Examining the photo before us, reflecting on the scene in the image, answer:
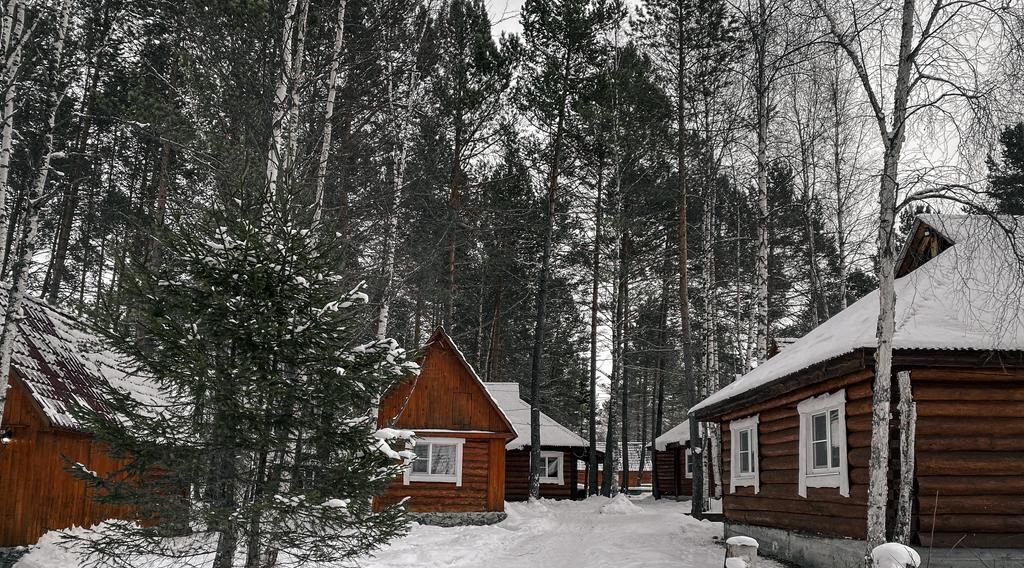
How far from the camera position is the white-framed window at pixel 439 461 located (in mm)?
20172

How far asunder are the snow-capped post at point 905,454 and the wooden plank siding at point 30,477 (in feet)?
41.8

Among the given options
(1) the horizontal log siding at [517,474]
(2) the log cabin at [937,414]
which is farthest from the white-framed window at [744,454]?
(1) the horizontal log siding at [517,474]

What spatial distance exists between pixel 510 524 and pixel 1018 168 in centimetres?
1798

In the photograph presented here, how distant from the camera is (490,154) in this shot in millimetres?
26469

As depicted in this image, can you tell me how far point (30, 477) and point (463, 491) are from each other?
1064cm

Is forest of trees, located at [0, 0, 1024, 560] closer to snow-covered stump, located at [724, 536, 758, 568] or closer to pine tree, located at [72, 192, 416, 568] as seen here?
pine tree, located at [72, 192, 416, 568]

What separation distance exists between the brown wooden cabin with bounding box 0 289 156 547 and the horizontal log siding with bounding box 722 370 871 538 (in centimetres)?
1122

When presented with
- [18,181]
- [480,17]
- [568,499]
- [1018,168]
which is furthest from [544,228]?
[18,181]

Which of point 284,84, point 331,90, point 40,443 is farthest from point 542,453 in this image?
point 284,84

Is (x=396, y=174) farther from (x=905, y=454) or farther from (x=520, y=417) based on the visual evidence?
(x=520, y=417)

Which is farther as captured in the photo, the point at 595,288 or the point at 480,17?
the point at 595,288

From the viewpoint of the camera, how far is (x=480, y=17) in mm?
24266

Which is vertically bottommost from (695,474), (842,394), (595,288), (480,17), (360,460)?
(695,474)

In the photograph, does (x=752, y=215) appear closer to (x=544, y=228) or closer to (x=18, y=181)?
(x=544, y=228)
